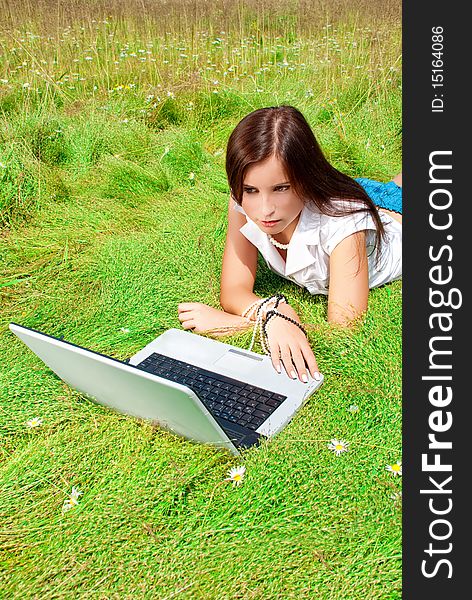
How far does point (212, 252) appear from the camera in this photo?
3.23m

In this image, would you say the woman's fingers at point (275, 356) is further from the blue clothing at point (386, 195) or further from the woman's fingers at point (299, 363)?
the blue clothing at point (386, 195)

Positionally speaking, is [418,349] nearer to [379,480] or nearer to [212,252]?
[379,480]

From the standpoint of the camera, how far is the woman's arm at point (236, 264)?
269cm

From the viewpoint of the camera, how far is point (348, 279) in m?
2.40

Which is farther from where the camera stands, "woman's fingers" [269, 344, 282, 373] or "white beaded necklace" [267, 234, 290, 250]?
"white beaded necklace" [267, 234, 290, 250]

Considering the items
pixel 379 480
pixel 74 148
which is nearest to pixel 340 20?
pixel 74 148

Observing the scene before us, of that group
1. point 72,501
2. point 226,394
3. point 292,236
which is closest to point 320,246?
point 292,236

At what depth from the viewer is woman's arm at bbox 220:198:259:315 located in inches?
106

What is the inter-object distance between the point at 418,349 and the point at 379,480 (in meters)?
0.46

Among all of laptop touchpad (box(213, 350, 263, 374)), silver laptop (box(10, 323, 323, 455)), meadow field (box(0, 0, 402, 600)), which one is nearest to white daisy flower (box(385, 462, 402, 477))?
meadow field (box(0, 0, 402, 600))

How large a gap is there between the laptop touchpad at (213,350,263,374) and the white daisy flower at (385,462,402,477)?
60 cm

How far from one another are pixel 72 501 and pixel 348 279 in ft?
4.04

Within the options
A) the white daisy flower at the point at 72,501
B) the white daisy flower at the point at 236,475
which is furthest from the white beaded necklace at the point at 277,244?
the white daisy flower at the point at 72,501

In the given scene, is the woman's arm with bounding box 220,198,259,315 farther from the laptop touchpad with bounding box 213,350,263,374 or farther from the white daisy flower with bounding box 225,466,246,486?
the white daisy flower with bounding box 225,466,246,486
